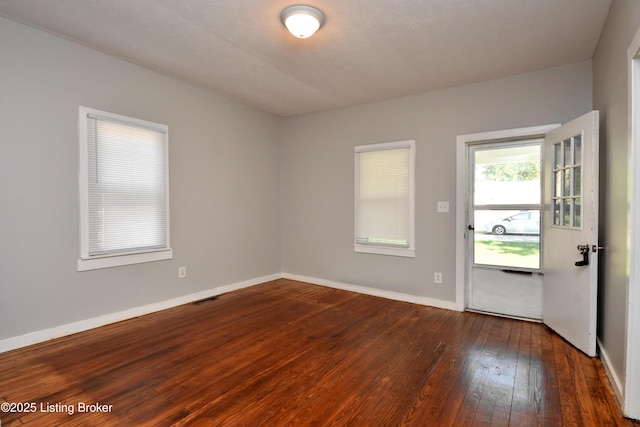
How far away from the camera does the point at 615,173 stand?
2312 millimetres

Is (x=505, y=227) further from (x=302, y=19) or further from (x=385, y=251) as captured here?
(x=302, y=19)

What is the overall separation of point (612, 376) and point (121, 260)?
14.2 feet

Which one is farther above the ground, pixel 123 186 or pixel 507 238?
pixel 123 186

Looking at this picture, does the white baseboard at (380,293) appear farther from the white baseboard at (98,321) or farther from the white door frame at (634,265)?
the white door frame at (634,265)

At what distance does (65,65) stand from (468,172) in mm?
4351


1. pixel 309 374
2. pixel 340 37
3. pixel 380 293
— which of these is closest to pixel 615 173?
pixel 340 37

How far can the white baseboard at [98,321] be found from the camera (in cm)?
273

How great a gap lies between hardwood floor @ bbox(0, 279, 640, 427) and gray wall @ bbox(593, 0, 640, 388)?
42 cm

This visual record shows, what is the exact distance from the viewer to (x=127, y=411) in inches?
76.6

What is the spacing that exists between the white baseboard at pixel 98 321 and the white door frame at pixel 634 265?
13.4 feet

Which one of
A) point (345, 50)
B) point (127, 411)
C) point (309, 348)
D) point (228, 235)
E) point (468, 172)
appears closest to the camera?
point (127, 411)

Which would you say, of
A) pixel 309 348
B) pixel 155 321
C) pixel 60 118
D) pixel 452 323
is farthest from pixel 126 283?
pixel 452 323

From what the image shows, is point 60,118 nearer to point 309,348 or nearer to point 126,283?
point 126,283

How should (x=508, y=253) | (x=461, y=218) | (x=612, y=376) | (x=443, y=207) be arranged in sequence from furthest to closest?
(x=443, y=207) < (x=461, y=218) < (x=508, y=253) < (x=612, y=376)
